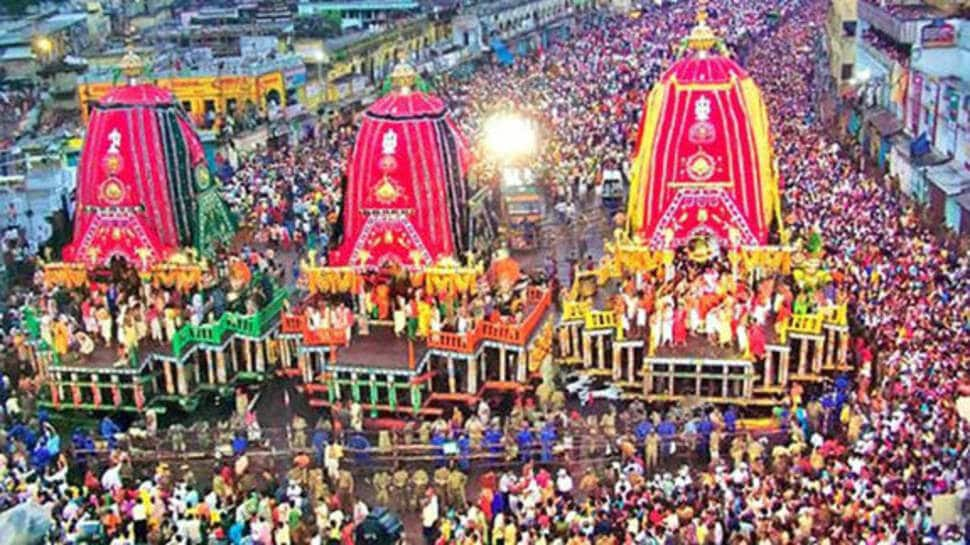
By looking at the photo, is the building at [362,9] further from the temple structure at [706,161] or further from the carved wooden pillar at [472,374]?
the carved wooden pillar at [472,374]

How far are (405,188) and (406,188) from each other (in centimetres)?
2

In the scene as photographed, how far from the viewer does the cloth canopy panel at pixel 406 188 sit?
25.7 metres

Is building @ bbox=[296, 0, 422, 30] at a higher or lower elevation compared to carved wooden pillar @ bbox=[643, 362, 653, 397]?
higher

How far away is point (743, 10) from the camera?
9188 centimetres

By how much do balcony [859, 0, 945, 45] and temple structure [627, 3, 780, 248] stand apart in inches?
671

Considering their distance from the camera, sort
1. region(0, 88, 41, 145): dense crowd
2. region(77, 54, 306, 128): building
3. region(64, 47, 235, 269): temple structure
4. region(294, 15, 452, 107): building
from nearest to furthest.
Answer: region(64, 47, 235, 269): temple structure → region(77, 54, 306, 128): building → region(0, 88, 41, 145): dense crowd → region(294, 15, 452, 107): building

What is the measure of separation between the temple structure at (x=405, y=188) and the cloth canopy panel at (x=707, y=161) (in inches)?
164

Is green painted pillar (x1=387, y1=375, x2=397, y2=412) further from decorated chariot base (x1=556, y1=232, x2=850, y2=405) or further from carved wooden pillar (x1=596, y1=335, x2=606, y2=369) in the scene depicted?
carved wooden pillar (x1=596, y1=335, x2=606, y2=369)

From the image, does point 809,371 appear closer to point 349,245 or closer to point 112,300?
point 349,245

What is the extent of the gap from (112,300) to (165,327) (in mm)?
1829

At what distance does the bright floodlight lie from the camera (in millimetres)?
40906

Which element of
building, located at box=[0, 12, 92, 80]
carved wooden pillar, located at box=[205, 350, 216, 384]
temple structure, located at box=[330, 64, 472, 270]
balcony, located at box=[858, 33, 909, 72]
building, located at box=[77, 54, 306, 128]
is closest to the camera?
temple structure, located at box=[330, 64, 472, 270]

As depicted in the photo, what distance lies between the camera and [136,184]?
1061 inches

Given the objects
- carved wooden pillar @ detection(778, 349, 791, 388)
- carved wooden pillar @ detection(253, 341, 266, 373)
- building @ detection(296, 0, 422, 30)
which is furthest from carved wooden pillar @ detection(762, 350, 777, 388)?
building @ detection(296, 0, 422, 30)
